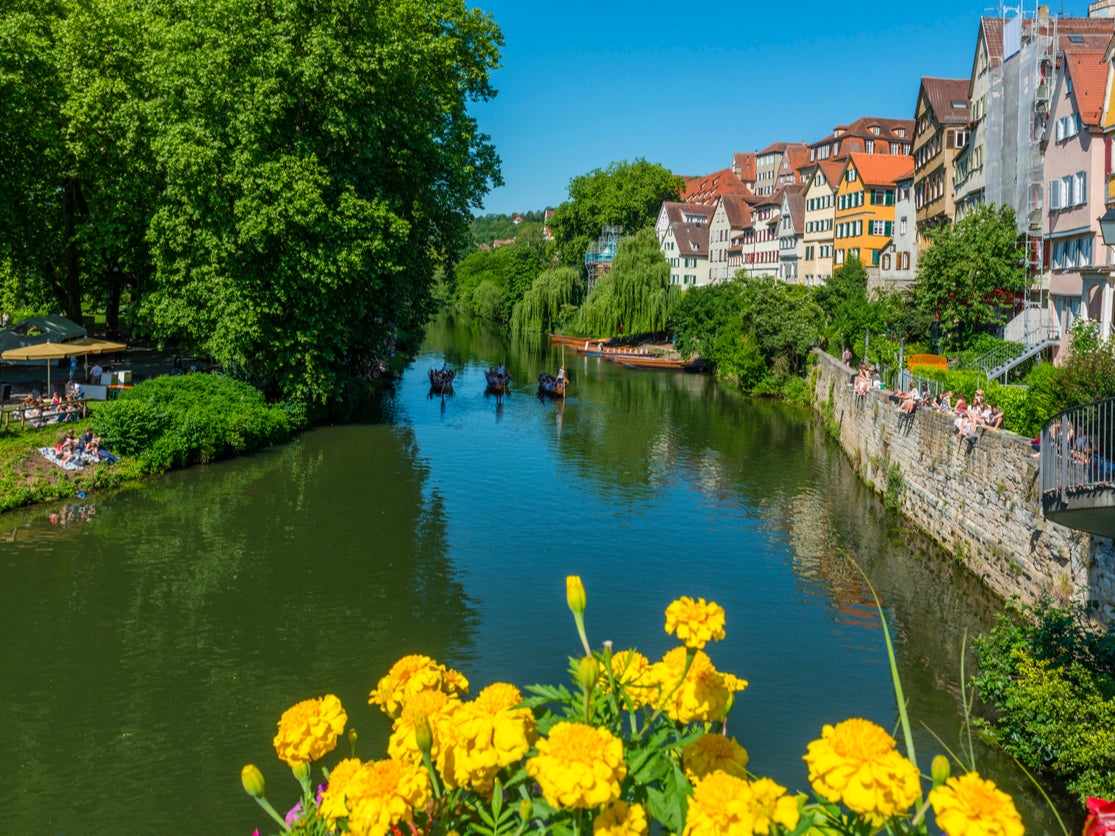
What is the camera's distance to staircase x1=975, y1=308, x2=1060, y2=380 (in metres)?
31.7

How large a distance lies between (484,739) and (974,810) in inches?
56.9

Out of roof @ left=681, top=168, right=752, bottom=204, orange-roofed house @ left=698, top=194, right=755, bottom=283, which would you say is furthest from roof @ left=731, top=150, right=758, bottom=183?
orange-roofed house @ left=698, top=194, right=755, bottom=283

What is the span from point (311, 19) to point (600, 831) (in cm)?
3267

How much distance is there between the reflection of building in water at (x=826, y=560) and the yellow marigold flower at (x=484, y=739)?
15190 mm

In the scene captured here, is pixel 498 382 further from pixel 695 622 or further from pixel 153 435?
pixel 695 622

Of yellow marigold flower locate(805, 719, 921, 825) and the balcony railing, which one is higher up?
yellow marigold flower locate(805, 719, 921, 825)

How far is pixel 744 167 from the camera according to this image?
131250 mm

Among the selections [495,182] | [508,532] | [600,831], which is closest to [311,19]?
[495,182]

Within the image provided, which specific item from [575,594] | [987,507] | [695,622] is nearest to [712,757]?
[695,622]

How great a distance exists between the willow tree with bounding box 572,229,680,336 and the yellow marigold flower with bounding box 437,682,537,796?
66.6 meters

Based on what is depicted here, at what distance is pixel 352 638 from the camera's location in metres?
16.0

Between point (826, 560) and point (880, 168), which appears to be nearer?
point (826, 560)

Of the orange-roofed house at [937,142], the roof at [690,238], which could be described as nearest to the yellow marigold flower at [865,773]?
the orange-roofed house at [937,142]

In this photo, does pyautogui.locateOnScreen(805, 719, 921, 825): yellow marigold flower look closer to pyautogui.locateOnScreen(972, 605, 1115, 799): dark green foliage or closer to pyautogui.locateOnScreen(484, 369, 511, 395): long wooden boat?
pyautogui.locateOnScreen(972, 605, 1115, 799): dark green foliage
